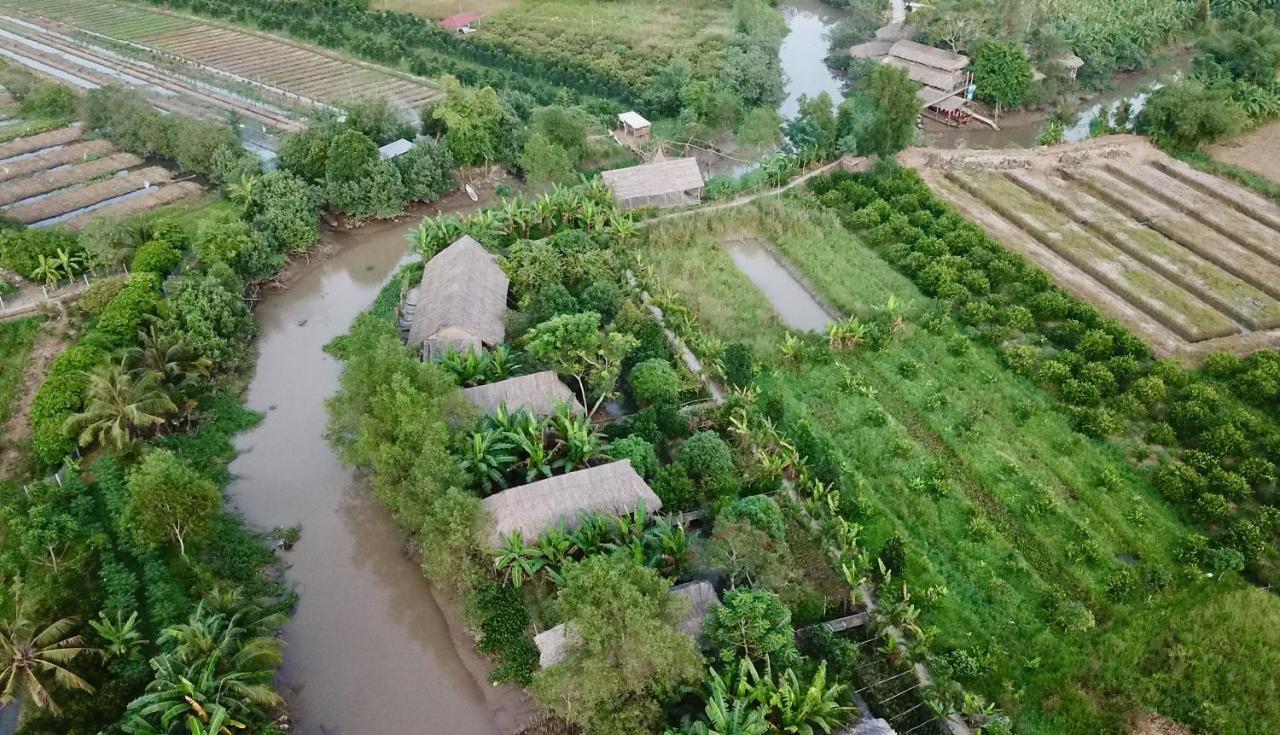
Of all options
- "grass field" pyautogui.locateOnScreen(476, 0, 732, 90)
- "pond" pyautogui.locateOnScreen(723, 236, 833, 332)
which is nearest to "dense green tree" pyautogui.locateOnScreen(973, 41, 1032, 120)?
"grass field" pyautogui.locateOnScreen(476, 0, 732, 90)

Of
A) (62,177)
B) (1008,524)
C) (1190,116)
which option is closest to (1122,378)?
(1008,524)

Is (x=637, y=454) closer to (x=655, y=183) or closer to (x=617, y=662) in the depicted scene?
(x=617, y=662)


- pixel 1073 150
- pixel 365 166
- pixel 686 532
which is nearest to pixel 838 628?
pixel 686 532

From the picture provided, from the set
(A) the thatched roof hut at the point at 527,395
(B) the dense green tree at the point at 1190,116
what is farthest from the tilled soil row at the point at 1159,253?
(A) the thatched roof hut at the point at 527,395

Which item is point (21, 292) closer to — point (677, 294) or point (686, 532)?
point (677, 294)

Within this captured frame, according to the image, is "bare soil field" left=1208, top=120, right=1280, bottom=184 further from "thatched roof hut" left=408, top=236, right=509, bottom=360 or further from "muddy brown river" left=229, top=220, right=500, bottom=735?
"muddy brown river" left=229, top=220, right=500, bottom=735

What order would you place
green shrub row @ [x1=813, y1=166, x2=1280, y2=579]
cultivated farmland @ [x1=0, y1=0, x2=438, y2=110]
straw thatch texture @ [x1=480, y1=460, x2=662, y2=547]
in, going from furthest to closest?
cultivated farmland @ [x1=0, y1=0, x2=438, y2=110]
green shrub row @ [x1=813, y1=166, x2=1280, y2=579]
straw thatch texture @ [x1=480, y1=460, x2=662, y2=547]
